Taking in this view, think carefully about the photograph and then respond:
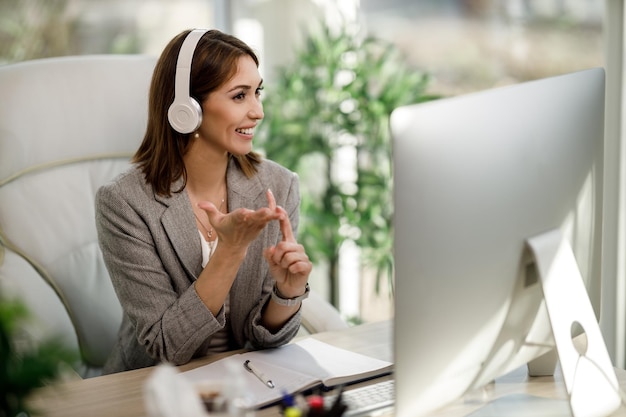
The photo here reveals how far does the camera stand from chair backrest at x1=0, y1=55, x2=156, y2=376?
1.81 m

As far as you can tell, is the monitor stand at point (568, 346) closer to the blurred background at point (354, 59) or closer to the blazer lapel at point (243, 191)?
the blazer lapel at point (243, 191)

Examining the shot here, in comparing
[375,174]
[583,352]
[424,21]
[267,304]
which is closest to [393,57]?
[424,21]

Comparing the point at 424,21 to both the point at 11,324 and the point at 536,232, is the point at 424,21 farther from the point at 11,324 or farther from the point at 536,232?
the point at 11,324

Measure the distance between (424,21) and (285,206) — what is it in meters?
1.33

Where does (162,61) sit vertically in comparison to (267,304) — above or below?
above

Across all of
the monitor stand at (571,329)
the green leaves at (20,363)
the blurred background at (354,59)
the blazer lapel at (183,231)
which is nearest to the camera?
the green leaves at (20,363)

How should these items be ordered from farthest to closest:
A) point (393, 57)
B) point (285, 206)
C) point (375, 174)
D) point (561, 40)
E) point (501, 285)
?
point (393, 57)
point (375, 174)
point (561, 40)
point (285, 206)
point (501, 285)

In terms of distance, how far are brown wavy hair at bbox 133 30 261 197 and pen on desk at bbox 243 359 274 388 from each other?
40 centimetres

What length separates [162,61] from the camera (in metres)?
1.68

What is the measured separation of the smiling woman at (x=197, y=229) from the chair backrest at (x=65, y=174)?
17 centimetres

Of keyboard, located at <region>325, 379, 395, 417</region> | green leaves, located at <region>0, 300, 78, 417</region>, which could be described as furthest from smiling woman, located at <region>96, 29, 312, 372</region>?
green leaves, located at <region>0, 300, 78, 417</region>

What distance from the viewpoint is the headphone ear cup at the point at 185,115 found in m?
1.61

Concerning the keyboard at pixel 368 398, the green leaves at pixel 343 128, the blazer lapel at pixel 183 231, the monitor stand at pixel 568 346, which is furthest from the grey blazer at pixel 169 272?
the green leaves at pixel 343 128

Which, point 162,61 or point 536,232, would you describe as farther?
point 162,61
